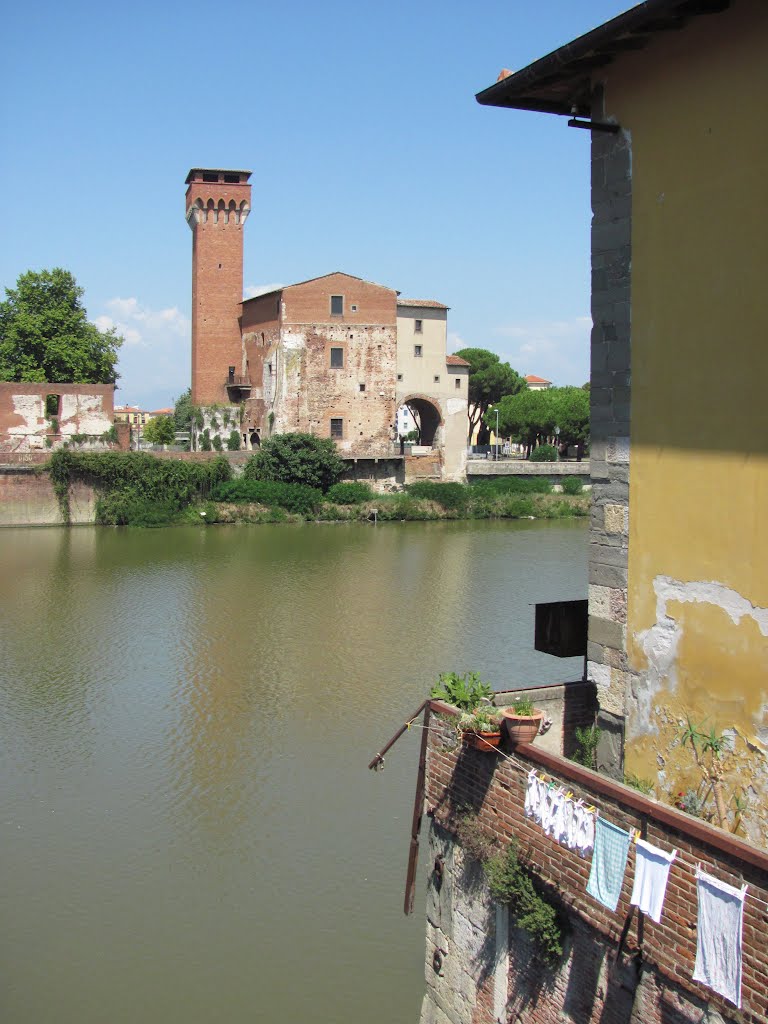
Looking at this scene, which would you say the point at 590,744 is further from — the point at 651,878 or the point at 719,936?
the point at 719,936

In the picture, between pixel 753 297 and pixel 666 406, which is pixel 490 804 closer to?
pixel 666 406

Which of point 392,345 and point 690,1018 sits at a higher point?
point 392,345

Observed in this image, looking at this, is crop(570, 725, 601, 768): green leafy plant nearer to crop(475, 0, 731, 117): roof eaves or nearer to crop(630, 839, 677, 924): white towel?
crop(630, 839, 677, 924): white towel

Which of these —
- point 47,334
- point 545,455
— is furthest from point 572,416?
point 47,334

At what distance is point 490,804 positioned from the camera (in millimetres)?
6020

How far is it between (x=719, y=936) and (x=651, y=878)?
418mm

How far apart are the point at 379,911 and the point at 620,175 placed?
648 cm

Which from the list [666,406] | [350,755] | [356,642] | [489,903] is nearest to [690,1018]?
[489,903]

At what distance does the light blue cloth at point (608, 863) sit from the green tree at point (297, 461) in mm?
35670

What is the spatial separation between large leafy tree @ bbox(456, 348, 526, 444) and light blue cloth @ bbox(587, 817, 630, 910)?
62.3 meters

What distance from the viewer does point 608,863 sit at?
504cm

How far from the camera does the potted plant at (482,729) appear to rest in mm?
5902

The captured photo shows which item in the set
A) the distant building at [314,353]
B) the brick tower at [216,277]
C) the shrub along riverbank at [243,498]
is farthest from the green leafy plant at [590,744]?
the brick tower at [216,277]

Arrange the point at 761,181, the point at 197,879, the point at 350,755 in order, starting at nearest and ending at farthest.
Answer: the point at 761,181, the point at 197,879, the point at 350,755
